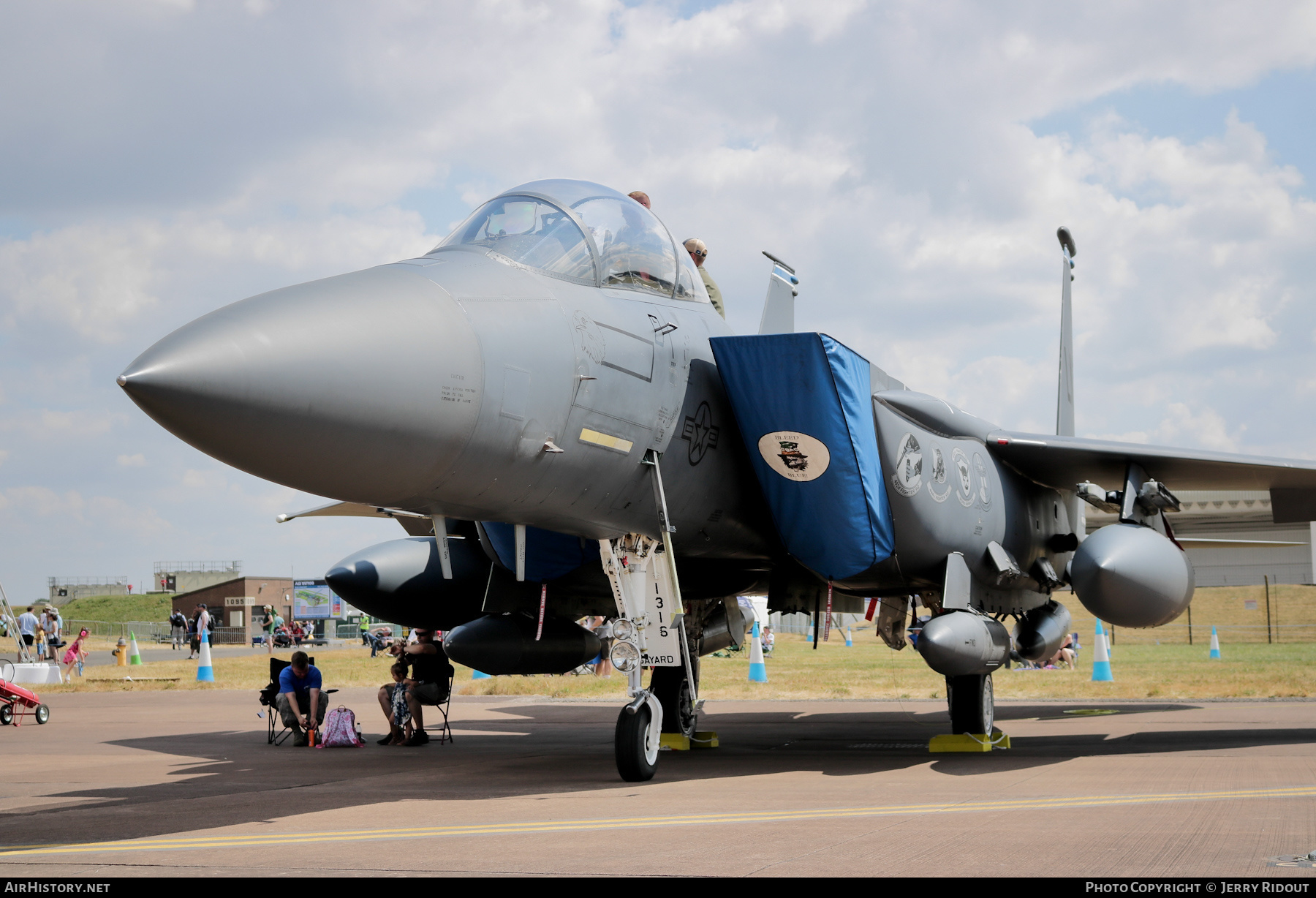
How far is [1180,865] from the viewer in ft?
14.6

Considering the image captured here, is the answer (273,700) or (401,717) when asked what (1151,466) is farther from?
(273,700)

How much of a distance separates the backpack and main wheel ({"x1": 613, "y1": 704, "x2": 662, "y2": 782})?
207 inches

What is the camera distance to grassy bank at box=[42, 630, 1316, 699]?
59.9 ft

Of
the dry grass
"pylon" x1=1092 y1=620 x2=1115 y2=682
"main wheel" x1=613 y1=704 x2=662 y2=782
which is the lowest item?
the dry grass

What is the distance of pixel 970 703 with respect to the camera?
10.1 m

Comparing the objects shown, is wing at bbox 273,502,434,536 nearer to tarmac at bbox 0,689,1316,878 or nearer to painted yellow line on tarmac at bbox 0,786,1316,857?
tarmac at bbox 0,689,1316,878

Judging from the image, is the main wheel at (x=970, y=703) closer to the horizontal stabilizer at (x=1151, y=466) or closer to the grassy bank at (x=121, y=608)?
the horizontal stabilizer at (x=1151, y=466)

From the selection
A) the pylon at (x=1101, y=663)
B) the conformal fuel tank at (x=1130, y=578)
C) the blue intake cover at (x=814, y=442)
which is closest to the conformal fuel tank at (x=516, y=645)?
the blue intake cover at (x=814, y=442)

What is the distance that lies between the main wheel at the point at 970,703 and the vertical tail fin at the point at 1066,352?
5.39 metres

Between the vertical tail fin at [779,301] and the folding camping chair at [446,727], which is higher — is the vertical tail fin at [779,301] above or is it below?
above

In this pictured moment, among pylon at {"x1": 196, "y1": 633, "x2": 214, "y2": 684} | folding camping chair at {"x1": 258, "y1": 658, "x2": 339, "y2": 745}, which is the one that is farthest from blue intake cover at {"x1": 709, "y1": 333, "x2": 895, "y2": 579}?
pylon at {"x1": 196, "y1": 633, "x2": 214, "y2": 684}

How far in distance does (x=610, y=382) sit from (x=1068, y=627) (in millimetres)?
7452

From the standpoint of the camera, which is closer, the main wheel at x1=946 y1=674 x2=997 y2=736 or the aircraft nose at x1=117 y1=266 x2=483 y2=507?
the aircraft nose at x1=117 y1=266 x2=483 y2=507

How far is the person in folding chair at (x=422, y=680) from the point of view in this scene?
38.8ft
